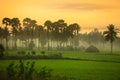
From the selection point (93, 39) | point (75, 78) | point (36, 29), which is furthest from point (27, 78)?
point (93, 39)

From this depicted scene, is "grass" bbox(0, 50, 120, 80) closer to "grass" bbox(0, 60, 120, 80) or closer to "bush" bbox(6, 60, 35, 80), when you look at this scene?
"grass" bbox(0, 60, 120, 80)

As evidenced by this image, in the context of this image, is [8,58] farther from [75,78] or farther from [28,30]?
[28,30]

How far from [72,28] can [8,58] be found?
53007mm

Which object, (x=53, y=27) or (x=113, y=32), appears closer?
(x=113, y=32)

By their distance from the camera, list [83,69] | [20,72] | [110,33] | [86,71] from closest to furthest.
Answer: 1. [20,72]
2. [86,71]
3. [83,69]
4. [110,33]

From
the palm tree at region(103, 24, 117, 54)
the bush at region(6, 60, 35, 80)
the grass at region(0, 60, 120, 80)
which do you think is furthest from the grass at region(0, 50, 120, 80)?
the palm tree at region(103, 24, 117, 54)

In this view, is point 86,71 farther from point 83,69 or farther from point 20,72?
point 20,72

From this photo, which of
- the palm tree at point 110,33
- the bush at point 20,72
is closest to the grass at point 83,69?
the bush at point 20,72

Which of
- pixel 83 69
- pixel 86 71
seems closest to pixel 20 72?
pixel 86 71

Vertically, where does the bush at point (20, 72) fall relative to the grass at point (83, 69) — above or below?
above

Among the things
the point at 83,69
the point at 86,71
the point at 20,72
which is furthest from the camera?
the point at 83,69

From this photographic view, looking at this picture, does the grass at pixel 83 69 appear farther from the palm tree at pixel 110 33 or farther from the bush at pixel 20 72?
the palm tree at pixel 110 33

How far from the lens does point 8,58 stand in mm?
37125

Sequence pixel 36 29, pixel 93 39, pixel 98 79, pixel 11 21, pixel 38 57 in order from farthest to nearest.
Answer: pixel 93 39
pixel 36 29
pixel 11 21
pixel 38 57
pixel 98 79
